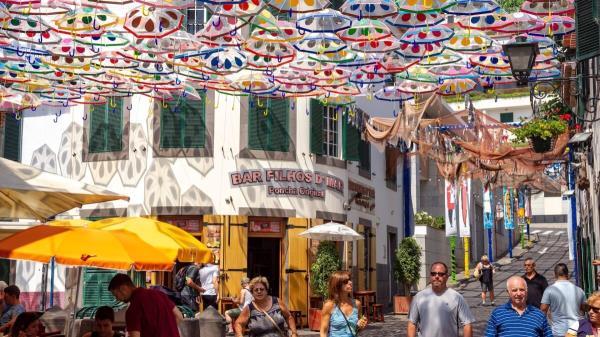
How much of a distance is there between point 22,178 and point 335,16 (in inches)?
216

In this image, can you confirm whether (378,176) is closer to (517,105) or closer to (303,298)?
(303,298)

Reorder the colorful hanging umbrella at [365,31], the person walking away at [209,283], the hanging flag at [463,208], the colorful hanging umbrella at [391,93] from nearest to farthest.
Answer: the colorful hanging umbrella at [365,31], the colorful hanging umbrella at [391,93], the person walking away at [209,283], the hanging flag at [463,208]

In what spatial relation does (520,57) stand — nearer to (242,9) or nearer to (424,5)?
(424,5)

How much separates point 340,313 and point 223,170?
1544 centimetres

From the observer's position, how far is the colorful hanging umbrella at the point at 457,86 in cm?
1784

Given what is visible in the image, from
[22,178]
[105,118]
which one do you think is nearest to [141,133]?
[105,118]

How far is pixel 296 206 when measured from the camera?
25.3 meters

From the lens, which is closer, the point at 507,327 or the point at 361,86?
the point at 507,327

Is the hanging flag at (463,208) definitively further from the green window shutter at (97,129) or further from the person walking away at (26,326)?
the person walking away at (26,326)

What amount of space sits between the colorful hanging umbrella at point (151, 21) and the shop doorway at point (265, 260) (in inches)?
443

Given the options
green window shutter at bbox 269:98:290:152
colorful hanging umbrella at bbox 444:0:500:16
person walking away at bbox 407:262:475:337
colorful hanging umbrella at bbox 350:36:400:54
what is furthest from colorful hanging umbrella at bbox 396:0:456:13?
green window shutter at bbox 269:98:290:152

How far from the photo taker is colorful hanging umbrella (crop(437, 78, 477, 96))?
58.5 ft

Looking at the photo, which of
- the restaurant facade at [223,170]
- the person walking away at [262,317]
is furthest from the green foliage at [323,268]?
the person walking away at [262,317]

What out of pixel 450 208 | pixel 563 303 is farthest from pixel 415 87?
pixel 450 208
